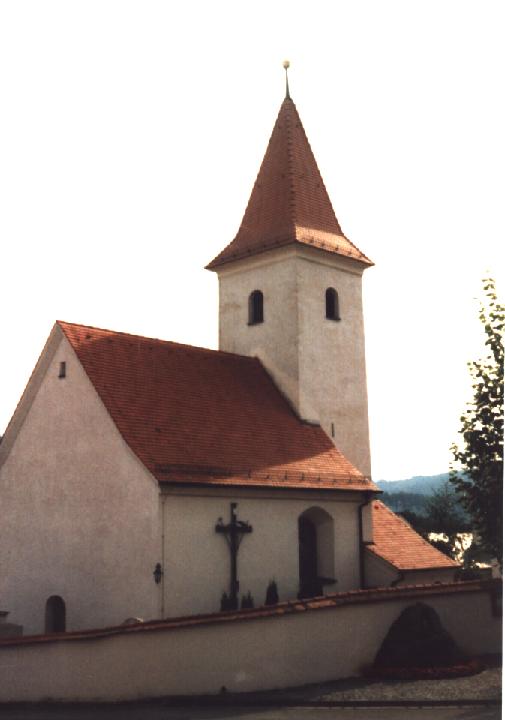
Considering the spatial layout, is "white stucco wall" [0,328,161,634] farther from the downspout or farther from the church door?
the church door

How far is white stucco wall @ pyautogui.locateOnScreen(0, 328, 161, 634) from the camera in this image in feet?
60.3

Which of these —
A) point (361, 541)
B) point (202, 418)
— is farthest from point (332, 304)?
point (361, 541)

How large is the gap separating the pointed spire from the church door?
900 cm

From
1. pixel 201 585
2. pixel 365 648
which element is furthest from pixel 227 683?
pixel 201 585

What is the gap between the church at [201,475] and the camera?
1869cm

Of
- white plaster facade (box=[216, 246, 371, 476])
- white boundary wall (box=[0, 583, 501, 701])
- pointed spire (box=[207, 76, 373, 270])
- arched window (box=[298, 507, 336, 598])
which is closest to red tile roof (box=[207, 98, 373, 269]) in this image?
pointed spire (box=[207, 76, 373, 270])

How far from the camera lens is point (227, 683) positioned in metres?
13.6

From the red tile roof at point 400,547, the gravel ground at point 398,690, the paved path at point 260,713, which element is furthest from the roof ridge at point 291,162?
the paved path at point 260,713

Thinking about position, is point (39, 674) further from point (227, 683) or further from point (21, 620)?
point (21, 620)

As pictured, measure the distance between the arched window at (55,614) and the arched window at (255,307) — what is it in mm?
11165

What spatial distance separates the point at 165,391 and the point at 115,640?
8.63 metres

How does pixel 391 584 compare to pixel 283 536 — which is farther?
pixel 391 584

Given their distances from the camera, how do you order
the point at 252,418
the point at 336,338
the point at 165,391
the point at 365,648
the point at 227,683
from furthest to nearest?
the point at 336,338 → the point at 252,418 → the point at 165,391 → the point at 365,648 → the point at 227,683

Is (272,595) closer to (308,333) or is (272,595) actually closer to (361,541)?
(361,541)
